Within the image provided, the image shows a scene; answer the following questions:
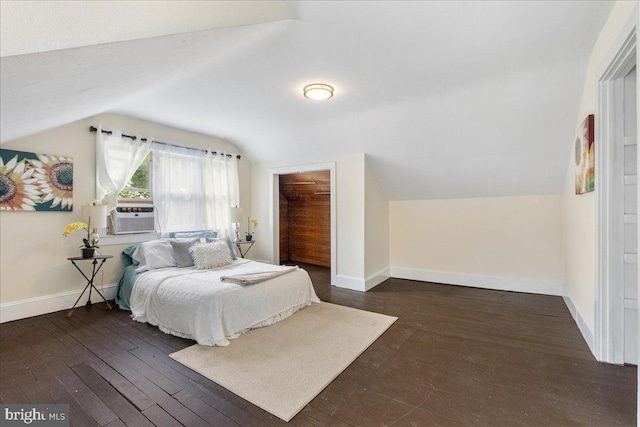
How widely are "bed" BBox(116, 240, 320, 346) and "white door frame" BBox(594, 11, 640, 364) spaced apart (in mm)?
2698

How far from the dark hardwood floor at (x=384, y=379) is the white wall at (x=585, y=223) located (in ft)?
0.94

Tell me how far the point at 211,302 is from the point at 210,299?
0.03m

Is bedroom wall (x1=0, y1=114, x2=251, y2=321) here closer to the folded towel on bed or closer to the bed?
the bed

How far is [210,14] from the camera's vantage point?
5.13ft

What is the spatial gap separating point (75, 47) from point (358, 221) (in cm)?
364

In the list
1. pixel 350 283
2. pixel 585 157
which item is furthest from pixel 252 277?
pixel 585 157

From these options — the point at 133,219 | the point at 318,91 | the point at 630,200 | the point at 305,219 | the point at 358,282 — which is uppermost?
the point at 318,91

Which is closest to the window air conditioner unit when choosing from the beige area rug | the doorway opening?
the beige area rug

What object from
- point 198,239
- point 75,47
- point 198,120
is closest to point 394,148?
point 198,120

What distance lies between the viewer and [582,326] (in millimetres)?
2697

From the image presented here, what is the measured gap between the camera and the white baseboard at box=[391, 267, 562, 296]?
3955 millimetres

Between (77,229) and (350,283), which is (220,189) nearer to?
(77,229)

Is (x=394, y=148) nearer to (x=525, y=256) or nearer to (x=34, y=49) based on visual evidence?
(x=525, y=256)

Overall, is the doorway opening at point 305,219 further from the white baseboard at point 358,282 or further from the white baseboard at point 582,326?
the white baseboard at point 582,326
